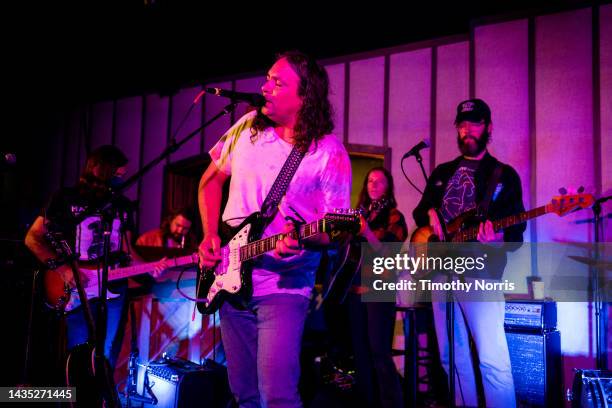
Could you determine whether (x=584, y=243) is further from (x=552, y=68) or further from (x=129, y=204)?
(x=129, y=204)

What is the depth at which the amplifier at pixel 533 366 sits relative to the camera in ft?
13.5

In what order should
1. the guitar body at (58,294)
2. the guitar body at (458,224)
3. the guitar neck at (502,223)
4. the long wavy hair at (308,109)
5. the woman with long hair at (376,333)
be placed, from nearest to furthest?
1. the long wavy hair at (308,109)
2. the guitar neck at (502,223)
3. the guitar body at (458,224)
4. the guitar body at (58,294)
5. the woman with long hair at (376,333)

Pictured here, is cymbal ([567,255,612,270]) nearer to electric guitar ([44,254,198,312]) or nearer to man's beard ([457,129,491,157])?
man's beard ([457,129,491,157])

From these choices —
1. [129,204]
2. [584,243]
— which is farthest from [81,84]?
[584,243]

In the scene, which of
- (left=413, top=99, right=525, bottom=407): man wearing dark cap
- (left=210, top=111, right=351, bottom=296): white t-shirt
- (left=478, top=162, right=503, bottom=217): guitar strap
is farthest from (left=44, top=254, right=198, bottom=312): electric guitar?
(left=478, top=162, right=503, bottom=217): guitar strap

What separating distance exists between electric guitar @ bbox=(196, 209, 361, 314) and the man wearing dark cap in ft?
4.92

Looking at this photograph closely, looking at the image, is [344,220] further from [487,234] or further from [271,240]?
[487,234]

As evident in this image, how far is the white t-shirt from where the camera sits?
2395mm

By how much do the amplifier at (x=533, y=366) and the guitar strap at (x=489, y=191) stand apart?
1.15 meters

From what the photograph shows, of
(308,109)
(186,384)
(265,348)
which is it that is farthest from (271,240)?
(186,384)

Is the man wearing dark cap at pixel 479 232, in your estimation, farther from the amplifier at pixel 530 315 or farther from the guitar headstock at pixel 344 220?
the guitar headstock at pixel 344 220

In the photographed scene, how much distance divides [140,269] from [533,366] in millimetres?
3229

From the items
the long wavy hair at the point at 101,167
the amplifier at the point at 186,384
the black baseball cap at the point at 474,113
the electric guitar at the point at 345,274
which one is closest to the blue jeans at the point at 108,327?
the amplifier at the point at 186,384

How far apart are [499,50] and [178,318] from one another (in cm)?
421
